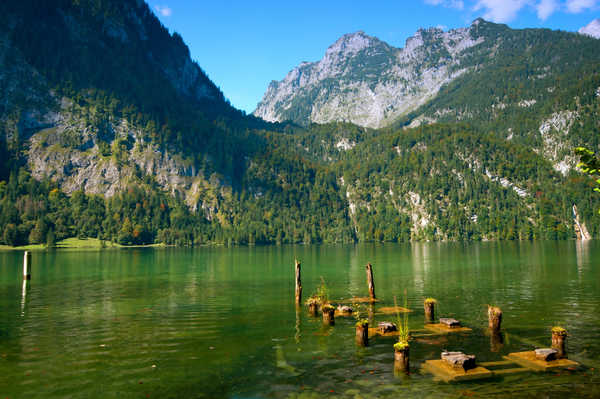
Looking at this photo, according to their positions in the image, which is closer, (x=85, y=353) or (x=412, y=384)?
(x=412, y=384)

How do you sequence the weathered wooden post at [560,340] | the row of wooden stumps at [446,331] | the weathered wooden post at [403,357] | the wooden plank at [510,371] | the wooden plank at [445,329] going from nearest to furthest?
1. the wooden plank at [510,371]
2. the weathered wooden post at [403,357]
3. the row of wooden stumps at [446,331]
4. the weathered wooden post at [560,340]
5. the wooden plank at [445,329]

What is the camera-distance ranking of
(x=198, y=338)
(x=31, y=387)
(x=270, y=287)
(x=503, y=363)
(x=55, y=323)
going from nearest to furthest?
(x=31, y=387)
(x=503, y=363)
(x=198, y=338)
(x=55, y=323)
(x=270, y=287)

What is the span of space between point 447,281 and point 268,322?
39277 millimetres

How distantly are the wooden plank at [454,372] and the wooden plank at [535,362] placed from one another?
2929 mm

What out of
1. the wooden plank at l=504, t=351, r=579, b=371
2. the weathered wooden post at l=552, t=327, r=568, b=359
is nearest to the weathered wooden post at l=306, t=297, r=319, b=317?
the wooden plank at l=504, t=351, r=579, b=371

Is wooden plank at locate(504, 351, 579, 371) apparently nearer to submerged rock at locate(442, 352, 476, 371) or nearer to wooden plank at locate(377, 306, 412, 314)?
submerged rock at locate(442, 352, 476, 371)

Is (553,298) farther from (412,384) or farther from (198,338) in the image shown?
(198,338)

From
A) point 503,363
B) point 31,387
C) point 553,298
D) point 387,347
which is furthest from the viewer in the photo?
point 553,298

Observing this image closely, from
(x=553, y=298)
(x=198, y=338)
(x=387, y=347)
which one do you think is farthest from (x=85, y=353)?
(x=553, y=298)

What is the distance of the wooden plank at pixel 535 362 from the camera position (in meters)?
23.8

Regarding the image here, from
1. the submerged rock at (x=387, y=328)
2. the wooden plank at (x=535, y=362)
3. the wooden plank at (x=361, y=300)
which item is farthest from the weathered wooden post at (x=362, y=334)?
the wooden plank at (x=361, y=300)

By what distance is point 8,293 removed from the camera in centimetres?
5984

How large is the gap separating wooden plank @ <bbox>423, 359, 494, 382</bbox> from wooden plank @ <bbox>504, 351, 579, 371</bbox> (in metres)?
2.93

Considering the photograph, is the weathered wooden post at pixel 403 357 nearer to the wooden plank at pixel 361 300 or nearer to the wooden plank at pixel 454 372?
the wooden plank at pixel 454 372
